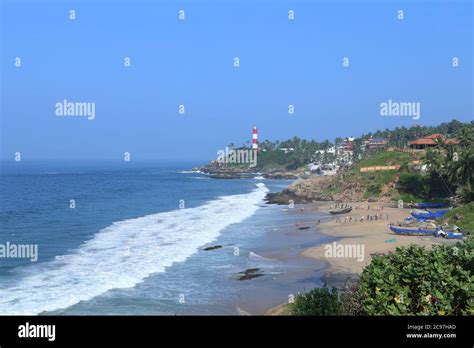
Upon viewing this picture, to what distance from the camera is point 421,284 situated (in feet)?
30.6

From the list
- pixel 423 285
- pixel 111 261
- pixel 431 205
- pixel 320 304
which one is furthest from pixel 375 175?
pixel 423 285

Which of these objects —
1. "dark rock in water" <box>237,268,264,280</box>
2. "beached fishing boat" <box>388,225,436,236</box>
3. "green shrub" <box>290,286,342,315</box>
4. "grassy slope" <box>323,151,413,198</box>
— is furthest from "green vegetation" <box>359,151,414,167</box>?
"green shrub" <box>290,286,342,315</box>

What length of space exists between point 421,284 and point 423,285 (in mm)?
159

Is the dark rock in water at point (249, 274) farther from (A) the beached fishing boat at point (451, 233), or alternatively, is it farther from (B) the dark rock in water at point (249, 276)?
(A) the beached fishing boat at point (451, 233)

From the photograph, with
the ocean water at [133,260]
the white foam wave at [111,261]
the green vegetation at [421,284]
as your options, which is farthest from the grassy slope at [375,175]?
the green vegetation at [421,284]

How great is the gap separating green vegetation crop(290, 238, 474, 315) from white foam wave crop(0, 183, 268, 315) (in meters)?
15.1

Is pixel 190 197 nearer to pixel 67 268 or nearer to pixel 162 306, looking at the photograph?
pixel 67 268

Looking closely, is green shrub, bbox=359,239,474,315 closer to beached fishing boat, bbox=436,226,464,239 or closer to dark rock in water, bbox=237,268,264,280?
dark rock in water, bbox=237,268,264,280

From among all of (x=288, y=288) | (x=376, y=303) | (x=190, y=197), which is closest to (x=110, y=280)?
(x=288, y=288)

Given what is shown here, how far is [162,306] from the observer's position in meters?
20.6

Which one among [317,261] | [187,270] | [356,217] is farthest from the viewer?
[356,217]

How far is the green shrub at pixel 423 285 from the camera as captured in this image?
344 inches

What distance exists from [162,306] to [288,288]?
253 inches

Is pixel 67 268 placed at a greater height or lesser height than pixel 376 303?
lesser
